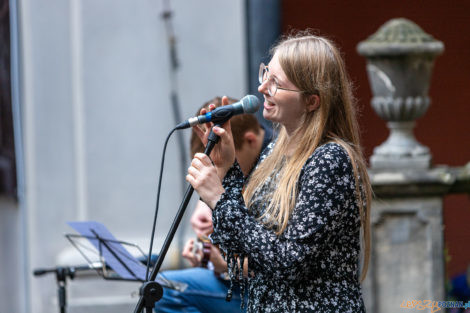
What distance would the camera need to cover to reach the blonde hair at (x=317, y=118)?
236 centimetres

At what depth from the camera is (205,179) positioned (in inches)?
90.6

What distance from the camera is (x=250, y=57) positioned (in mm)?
5254

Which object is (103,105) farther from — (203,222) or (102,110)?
(203,222)

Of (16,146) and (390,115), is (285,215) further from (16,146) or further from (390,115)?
(16,146)

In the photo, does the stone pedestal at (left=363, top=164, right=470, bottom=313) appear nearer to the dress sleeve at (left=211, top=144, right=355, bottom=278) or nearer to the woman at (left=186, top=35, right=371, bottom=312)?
the woman at (left=186, top=35, right=371, bottom=312)

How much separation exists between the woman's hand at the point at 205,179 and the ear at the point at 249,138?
3.79ft

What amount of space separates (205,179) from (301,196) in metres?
0.27

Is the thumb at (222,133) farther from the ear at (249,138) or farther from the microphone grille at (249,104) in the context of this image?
the ear at (249,138)

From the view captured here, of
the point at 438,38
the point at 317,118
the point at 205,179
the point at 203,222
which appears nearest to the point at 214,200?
the point at 205,179

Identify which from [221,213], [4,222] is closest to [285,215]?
[221,213]

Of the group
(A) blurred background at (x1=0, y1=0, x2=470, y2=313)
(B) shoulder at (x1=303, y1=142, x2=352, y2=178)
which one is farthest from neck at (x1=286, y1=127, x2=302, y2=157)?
(A) blurred background at (x1=0, y1=0, x2=470, y2=313)

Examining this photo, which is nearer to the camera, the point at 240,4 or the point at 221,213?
the point at 221,213

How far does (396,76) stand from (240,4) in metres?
1.36

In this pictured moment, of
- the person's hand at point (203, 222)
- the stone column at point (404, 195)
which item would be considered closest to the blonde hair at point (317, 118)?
the person's hand at point (203, 222)
